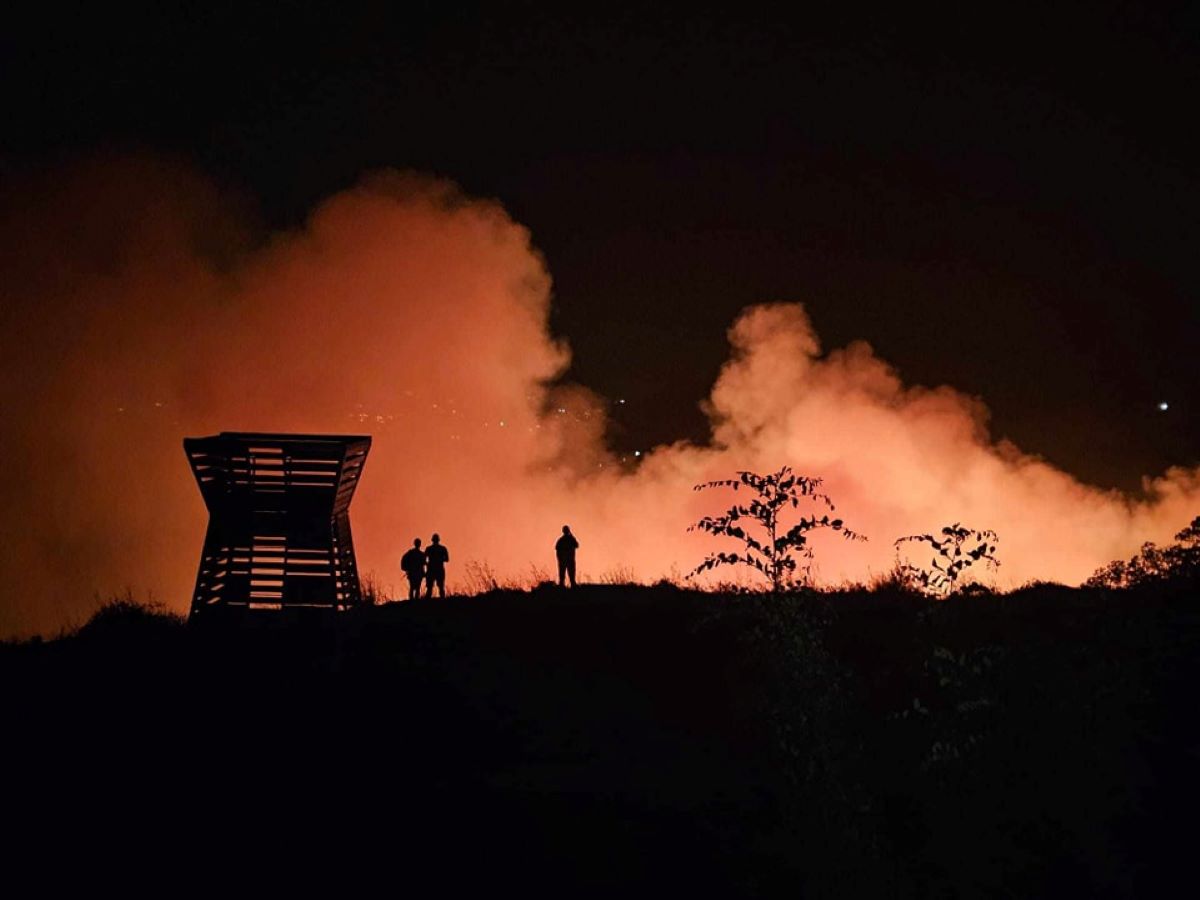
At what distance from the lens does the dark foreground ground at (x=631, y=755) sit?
8.27 m

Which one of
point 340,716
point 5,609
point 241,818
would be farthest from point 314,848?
point 5,609

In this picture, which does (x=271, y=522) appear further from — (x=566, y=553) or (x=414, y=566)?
(x=566, y=553)

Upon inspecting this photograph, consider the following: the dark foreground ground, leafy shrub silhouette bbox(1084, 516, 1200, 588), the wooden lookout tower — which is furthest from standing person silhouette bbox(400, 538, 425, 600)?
leafy shrub silhouette bbox(1084, 516, 1200, 588)

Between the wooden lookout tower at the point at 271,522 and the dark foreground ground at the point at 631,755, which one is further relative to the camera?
the wooden lookout tower at the point at 271,522

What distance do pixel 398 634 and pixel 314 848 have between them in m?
5.50

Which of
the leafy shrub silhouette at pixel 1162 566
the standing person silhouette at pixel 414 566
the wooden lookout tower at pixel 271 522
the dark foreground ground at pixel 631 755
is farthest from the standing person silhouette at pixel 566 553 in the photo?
the leafy shrub silhouette at pixel 1162 566

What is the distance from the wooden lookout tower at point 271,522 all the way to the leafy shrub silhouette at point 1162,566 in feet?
37.1

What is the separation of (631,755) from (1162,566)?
562cm

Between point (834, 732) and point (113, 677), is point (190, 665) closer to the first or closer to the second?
point (113, 677)

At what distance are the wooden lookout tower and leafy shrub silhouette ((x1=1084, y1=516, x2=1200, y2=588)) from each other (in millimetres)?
11307

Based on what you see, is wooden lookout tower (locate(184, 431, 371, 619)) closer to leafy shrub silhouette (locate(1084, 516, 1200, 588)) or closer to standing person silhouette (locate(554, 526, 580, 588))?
standing person silhouette (locate(554, 526, 580, 588))

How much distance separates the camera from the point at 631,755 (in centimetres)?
1181

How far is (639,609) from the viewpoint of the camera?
52.0 ft

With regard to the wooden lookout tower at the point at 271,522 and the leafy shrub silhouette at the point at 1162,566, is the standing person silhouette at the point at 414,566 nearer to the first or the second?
the wooden lookout tower at the point at 271,522
